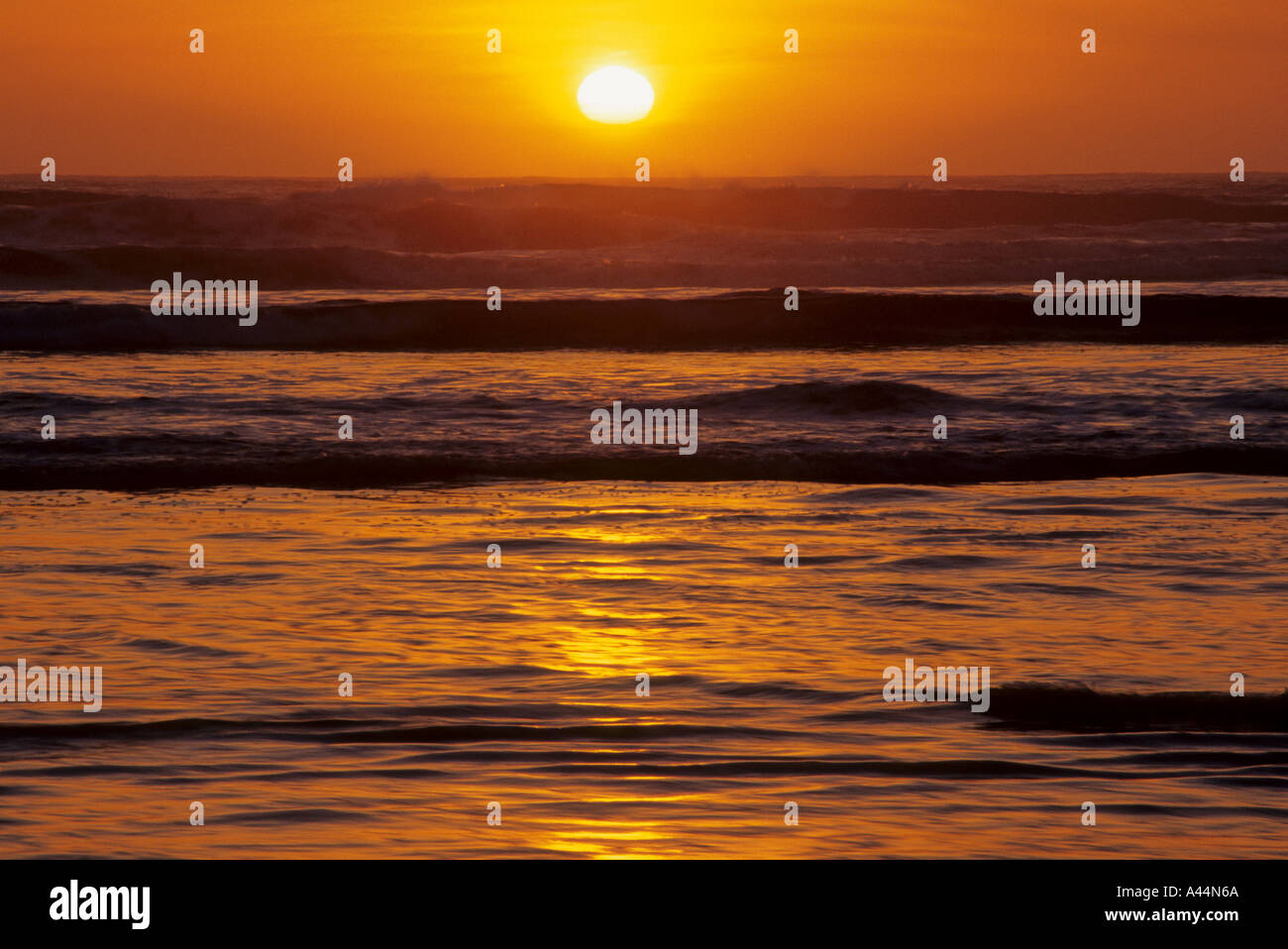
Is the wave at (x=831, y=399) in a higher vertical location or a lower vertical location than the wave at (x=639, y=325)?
lower

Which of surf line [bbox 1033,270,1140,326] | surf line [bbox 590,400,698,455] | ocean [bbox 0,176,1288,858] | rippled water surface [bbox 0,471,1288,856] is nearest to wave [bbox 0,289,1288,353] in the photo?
surf line [bbox 1033,270,1140,326]

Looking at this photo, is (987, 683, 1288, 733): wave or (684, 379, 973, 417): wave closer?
(987, 683, 1288, 733): wave

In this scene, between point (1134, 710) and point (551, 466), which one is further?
point (551, 466)

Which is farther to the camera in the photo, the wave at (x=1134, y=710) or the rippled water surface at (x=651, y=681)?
the wave at (x=1134, y=710)

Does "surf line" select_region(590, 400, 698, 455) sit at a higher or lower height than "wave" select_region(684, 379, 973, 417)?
lower

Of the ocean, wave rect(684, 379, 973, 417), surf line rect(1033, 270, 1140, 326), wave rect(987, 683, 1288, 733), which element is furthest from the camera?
surf line rect(1033, 270, 1140, 326)

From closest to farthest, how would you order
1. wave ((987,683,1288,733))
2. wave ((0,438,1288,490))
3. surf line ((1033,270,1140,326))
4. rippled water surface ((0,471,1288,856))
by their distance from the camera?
rippled water surface ((0,471,1288,856)), wave ((987,683,1288,733)), wave ((0,438,1288,490)), surf line ((1033,270,1140,326))

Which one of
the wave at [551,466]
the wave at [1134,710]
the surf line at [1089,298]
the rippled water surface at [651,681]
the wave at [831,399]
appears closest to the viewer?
the rippled water surface at [651,681]

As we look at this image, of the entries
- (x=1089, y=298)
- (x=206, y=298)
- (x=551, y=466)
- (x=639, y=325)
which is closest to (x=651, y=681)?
(x=551, y=466)

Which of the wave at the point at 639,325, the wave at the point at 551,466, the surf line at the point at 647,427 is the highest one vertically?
the wave at the point at 639,325

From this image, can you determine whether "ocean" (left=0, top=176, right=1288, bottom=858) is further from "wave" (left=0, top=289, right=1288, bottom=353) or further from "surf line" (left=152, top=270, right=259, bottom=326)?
"surf line" (left=152, top=270, right=259, bottom=326)

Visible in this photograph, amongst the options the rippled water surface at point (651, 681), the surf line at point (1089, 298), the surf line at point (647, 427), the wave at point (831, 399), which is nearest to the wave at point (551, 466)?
the surf line at point (647, 427)

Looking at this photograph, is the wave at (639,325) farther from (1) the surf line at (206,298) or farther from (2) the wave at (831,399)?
(2) the wave at (831,399)

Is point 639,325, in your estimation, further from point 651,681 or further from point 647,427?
point 651,681
